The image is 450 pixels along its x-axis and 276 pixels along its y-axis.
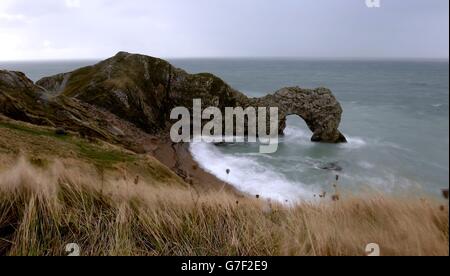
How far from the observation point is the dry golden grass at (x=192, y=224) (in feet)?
9.50

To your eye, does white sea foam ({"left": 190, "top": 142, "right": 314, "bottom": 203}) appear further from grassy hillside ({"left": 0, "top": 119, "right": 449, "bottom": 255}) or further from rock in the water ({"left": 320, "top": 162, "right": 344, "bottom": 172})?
grassy hillside ({"left": 0, "top": 119, "right": 449, "bottom": 255})

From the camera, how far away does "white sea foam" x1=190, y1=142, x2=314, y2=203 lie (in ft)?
69.7

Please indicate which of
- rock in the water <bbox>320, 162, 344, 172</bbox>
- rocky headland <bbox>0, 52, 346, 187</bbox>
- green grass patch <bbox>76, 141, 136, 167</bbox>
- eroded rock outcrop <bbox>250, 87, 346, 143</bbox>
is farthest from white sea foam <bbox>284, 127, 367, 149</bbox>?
green grass patch <bbox>76, 141, 136, 167</bbox>

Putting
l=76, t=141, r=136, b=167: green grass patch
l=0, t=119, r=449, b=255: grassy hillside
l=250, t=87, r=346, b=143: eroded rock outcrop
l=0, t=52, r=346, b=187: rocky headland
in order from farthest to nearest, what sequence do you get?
l=250, t=87, r=346, b=143: eroded rock outcrop → l=0, t=52, r=346, b=187: rocky headland → l=76, t=141, r=136, b=167: green grass patch → l=0, t=119, r=449, b=255: grassy hillside

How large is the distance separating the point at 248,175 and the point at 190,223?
20835 millimetres

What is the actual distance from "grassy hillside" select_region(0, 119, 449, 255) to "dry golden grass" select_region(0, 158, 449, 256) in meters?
0.01

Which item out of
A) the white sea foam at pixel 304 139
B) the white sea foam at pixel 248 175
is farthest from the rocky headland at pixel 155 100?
the white sea foam at pixel 248 175

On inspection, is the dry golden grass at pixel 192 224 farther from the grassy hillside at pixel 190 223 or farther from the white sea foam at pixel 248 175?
the white sea foam at pixel 248 175

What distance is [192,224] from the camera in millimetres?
4012

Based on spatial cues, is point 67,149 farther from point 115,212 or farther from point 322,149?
point 322,149

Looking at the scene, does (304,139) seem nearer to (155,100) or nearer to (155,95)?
(155,100)

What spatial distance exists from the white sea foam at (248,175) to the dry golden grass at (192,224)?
14152mm

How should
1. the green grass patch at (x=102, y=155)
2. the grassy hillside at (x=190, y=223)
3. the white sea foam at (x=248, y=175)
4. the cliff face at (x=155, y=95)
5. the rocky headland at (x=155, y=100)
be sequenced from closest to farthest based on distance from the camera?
the grassy hillside at (x=190, y=223) → the green grass patch at (x=102, y=155) → the white sea foam at (x=248, y=175) → the rocky headland at (x=155, y=100) → the cliff face at (x=155, y=95)
